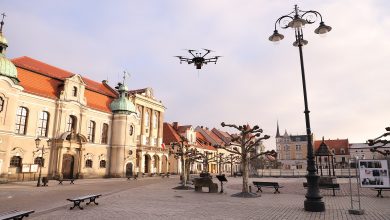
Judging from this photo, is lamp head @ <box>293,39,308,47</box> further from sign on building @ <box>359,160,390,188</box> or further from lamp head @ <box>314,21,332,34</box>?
sign on building @ <box>359,160,390,188</box>

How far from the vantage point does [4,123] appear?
30.8 meters

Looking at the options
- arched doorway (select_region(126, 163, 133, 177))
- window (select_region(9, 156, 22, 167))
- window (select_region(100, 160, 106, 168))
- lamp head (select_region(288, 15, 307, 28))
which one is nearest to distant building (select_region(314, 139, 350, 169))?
arched doorway (select_region(126, 163, 133, 177))

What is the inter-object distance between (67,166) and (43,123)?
6687 millimetres

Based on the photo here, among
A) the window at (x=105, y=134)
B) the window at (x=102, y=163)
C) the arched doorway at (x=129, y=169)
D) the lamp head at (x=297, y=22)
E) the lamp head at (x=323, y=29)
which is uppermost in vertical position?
the lamp head at (x=297, y=22)

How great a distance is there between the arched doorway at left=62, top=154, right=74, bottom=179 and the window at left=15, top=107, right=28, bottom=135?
628 centimetres

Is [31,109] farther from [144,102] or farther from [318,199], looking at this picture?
[318,199]

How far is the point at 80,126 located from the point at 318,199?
3508 cm

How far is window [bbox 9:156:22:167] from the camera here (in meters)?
32.4

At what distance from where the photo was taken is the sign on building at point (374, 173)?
11.4m

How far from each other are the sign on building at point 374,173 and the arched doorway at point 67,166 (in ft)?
117

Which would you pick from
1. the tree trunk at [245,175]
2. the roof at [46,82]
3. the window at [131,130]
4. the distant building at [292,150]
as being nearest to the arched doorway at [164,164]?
the window at [131,130]

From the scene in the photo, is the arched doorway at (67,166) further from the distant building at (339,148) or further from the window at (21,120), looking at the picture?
the distant building at (339,148)

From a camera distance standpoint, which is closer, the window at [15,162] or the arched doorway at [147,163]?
the window at [15,162]

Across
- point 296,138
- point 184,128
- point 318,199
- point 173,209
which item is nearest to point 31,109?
point 173,209
